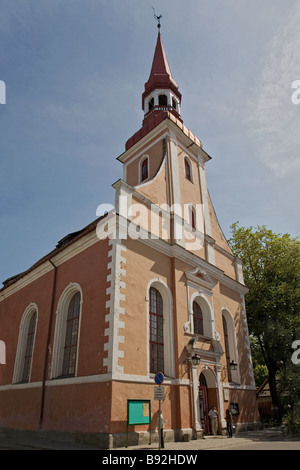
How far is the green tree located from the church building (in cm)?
316

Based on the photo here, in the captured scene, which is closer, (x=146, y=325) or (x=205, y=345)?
(x=146, y=325)

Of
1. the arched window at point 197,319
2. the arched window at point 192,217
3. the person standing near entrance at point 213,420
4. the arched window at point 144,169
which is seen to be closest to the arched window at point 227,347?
the arched window at point 197,319

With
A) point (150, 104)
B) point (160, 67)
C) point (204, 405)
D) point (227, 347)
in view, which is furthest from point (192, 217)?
point (160, 67)

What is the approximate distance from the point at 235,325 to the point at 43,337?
10.3 meters

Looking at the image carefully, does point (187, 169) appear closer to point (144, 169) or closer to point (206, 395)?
point (144, 169)

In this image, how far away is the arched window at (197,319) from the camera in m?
16.1

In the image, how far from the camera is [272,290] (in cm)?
2328

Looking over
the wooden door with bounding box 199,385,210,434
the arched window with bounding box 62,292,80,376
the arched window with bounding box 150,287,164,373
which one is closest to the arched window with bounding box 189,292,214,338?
the arched window with bounding box 150,287,164,373

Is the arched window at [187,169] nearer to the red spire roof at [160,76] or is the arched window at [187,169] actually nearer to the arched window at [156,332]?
the red spire roof at [160,76]

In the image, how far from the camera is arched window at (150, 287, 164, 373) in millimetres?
13256
